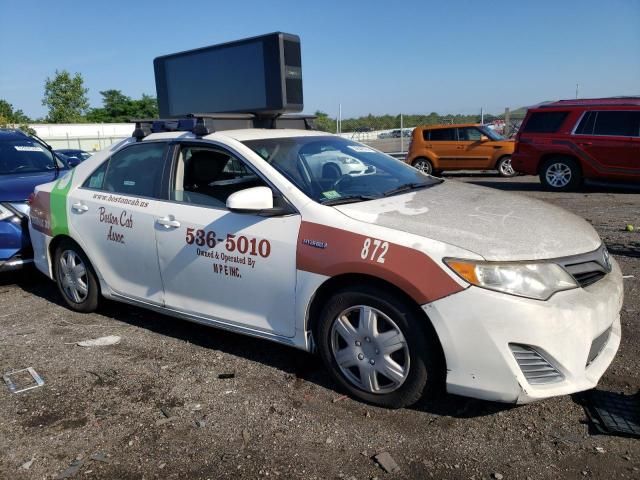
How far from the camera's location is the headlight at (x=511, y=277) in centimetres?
270

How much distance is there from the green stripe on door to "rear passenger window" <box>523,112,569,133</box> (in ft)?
32.1

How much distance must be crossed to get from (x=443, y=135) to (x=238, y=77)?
36.7 feet

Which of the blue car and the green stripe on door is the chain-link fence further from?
the green stripe on door

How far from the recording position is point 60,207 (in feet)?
15.8

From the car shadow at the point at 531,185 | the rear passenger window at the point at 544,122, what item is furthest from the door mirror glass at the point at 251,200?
the rear passenger window at the point at 544,122

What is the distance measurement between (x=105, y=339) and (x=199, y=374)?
112 cm

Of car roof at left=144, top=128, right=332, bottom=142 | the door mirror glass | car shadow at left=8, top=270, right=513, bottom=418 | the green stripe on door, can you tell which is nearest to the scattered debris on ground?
car shadow at left=8, top=270, right=513, bottom=418

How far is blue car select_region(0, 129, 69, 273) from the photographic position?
18.3ft

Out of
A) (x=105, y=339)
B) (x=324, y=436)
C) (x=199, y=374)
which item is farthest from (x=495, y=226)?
(x=105, y=339)

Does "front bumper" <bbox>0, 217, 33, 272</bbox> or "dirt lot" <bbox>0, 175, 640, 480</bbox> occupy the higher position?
"front bumper" <bbox>0, 217, 33, 272</bbox>

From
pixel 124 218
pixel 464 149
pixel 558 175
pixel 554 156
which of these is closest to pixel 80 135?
pixel 464 149

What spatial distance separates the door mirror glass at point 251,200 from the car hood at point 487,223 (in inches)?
17.6

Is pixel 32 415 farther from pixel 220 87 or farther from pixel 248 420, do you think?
pixel 220 87

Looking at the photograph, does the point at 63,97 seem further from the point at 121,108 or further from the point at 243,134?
the point at 243,134
